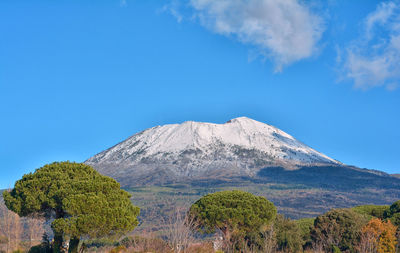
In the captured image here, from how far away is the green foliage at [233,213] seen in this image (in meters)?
42.4

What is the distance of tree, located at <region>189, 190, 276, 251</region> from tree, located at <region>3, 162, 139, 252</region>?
43.0ft

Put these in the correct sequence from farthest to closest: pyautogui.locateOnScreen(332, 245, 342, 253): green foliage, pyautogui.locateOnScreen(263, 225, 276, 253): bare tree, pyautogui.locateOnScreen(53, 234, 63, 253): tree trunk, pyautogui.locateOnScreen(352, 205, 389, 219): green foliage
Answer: pyautogui.locateOnScreen(352, 205, 389, 219): green foliage
pyautogui.locateOnScreen(332, 245, 342, 253): green foliage
pyautogui.locateOnScreen(263, 225, 276, 253): bare tree
pyautogui.locateOnScreen(53, 234, 63, 253): tree trunk

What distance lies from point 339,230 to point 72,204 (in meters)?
29.5

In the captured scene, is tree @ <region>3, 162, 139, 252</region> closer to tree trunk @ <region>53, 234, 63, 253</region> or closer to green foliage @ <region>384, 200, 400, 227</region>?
tree trunk @ <region>53, 234, 63, 253</region>

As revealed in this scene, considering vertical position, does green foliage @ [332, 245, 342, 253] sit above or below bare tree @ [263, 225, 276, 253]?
below

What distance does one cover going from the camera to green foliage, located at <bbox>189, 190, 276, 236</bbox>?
42.4 m

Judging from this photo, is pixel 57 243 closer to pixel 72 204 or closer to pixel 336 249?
pixel 72 204

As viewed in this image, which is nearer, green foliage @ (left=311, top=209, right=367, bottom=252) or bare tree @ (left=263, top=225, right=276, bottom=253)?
bare tree @ (left=263, top=225, right=276, bottom=253)

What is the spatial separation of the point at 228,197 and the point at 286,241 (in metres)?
7.45

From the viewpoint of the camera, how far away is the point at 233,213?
42.2 meters

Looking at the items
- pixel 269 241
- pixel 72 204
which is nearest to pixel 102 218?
A: pixel 72 204

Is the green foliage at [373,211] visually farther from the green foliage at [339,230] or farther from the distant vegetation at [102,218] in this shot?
the distant vegetation at [102,218]

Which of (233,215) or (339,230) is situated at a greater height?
(233,215)

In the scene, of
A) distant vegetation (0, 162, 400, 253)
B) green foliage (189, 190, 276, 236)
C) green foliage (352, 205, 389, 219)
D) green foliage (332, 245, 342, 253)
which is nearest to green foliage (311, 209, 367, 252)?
distant vegetation (0, 162, 400, 253)
